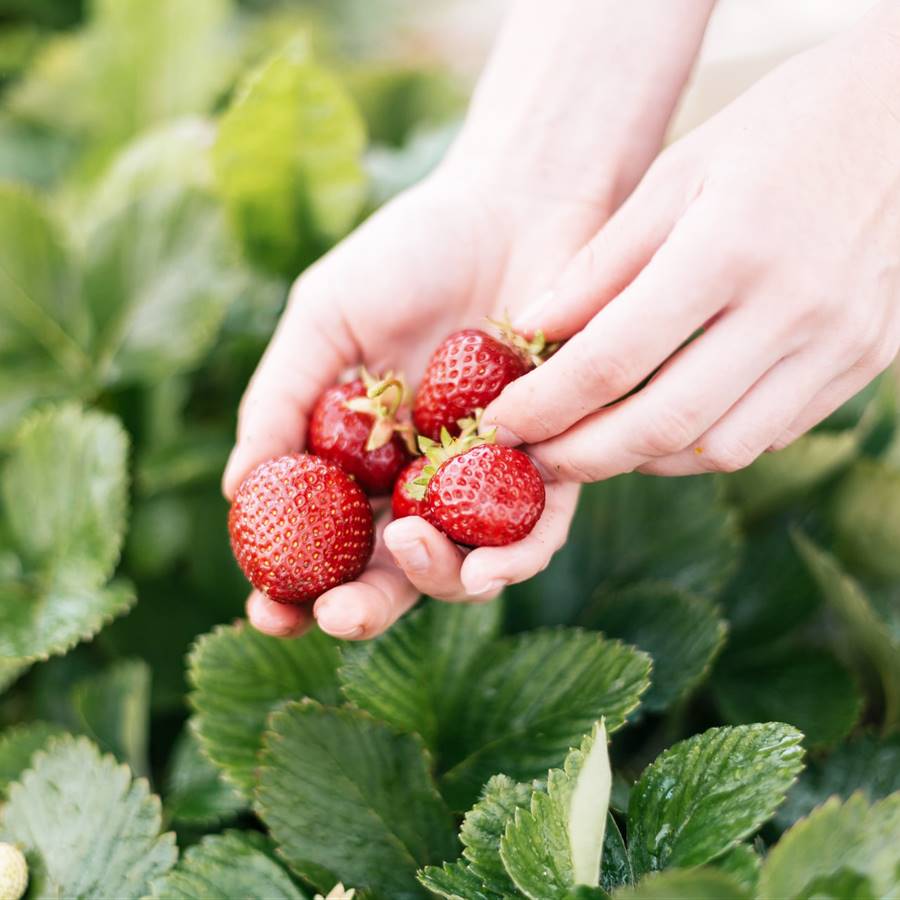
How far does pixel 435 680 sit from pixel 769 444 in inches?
13.5

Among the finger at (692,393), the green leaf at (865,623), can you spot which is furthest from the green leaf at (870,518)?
the finger at (692,393)

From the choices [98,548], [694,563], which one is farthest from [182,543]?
[694,563]

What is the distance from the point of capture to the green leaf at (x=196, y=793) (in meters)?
0.80

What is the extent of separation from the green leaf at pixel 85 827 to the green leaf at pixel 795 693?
0.57 m

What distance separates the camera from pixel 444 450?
743mm

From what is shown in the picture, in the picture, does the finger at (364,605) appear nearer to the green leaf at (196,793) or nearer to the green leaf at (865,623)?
the green leaf at (196,793)

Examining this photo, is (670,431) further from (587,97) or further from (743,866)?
(587,97)

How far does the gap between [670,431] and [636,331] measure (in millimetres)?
80

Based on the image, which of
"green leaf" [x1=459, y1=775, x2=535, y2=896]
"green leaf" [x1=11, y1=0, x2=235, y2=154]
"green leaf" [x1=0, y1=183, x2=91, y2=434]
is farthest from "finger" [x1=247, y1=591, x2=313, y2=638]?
"green leaf" [x1=11, y1=0, x2=235, y2=154]

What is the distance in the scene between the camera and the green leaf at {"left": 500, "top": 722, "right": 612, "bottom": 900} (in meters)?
0.50

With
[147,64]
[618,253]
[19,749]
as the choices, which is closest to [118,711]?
[19,749]

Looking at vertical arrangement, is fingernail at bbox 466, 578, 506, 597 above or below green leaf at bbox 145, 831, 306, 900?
above

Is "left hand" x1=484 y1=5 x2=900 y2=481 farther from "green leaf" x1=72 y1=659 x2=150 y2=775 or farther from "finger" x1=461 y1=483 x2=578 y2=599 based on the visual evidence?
"green leaf" x1=72 y1=659 x2=150 y2=775

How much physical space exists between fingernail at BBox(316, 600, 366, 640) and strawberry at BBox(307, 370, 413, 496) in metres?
0.18
